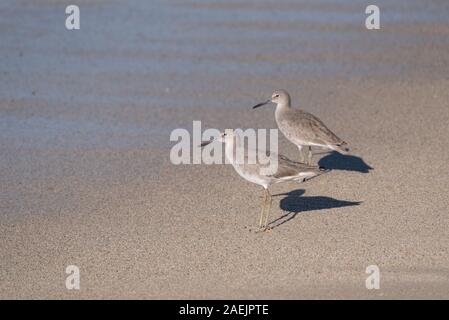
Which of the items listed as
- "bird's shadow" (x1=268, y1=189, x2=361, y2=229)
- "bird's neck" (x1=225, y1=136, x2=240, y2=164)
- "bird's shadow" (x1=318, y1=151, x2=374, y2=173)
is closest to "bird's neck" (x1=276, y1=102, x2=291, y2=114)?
"bird's shadow" (x1=318, y1=151, x2=374, y2=173)

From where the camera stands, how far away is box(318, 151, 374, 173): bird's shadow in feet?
35.5

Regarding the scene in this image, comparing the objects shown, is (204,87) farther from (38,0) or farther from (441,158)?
(38,0)

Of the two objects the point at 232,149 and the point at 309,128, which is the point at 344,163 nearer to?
the point at 309,128

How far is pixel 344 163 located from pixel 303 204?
5.18 feet

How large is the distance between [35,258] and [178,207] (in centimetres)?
179

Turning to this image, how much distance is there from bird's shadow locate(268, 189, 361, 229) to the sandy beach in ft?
0.08

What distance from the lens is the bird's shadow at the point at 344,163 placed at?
35.5 feet

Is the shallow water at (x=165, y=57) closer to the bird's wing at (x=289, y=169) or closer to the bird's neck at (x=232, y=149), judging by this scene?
the bird's neck at (x=232, y=149)

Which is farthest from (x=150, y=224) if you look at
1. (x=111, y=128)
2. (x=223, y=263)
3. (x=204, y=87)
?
(x=204, y=87)

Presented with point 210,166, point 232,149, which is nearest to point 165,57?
point 210,166

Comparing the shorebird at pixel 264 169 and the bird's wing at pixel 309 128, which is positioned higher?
the bird's wing at pixel 309 128

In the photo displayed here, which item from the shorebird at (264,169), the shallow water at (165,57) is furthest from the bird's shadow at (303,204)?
the shallow water at (165,57)

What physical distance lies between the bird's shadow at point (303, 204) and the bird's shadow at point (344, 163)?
107 centimetres

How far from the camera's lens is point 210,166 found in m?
10.8
